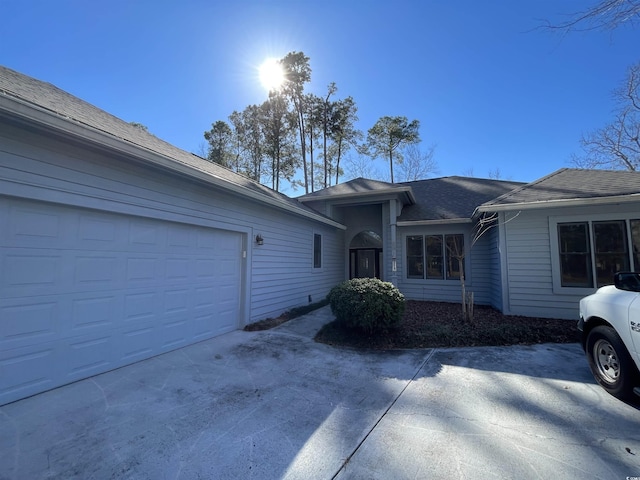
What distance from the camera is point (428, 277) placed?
9.89 metres

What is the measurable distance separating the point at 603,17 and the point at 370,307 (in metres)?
5.39

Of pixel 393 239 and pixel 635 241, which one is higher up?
pixel 393 239

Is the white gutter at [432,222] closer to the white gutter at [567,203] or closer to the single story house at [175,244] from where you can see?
the single story house at [175,244]

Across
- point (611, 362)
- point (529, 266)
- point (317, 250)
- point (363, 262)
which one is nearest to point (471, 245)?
point (529, 266)

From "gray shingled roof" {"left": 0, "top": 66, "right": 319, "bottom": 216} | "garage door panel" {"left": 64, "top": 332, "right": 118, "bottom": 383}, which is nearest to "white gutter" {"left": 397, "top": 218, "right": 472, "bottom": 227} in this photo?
"gray shingled roof" {"left": 0, "top": 66, "right": 319, "bottom": 216}

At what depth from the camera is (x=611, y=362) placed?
3277 mm

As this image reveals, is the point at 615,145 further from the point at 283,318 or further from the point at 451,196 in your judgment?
the point at 283,318

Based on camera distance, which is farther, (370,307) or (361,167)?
(361,167)

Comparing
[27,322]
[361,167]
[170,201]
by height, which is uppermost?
[361,167]

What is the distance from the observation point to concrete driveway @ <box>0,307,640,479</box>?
83.0 inches

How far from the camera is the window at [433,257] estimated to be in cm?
955

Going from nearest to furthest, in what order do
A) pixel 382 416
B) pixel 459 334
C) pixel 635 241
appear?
pixel 382 416, pixel 459 334, pixel 635 241

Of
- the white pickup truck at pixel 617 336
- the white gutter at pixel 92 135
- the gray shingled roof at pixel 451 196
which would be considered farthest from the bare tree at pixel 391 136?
the white pickup truck at pixel 617 336

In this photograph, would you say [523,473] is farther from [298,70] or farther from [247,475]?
[298,70]
